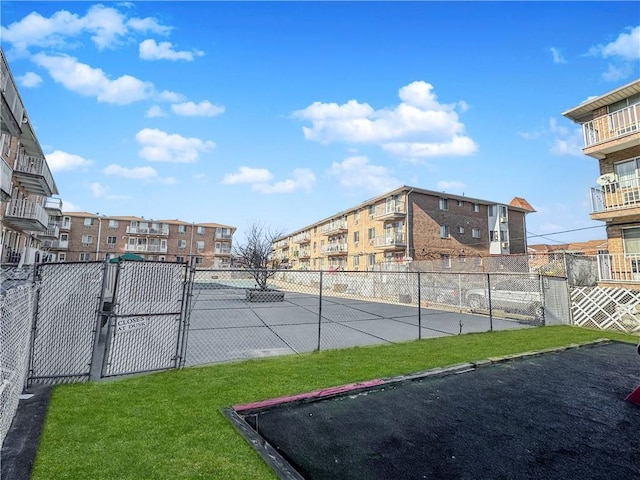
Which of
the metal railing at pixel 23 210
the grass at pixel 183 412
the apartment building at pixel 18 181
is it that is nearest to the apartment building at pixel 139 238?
the apartment building at pixel 18 181

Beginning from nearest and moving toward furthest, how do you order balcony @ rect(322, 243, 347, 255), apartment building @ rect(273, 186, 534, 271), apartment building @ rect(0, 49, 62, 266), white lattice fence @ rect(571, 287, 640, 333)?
white lattice fence @ rect(571, 287, 640, 333) → apartment building @ rect(0, 49, 62, 266) → apartment building @ rect(273, 186, 534, 271) → balcony @ rect(322, 243, 347, 255)

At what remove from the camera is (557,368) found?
20.0 feet

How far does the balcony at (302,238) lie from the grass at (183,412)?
149 feet

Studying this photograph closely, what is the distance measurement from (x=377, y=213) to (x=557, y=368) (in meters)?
27.7

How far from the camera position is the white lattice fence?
10.3 meters

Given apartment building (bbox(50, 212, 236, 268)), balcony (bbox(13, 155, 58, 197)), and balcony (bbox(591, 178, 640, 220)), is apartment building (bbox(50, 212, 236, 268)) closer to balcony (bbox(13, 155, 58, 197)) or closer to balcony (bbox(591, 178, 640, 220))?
balcony (bbox(13, 155, 58, 197))

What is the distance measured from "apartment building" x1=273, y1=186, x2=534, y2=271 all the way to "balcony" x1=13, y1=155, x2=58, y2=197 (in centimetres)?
1981

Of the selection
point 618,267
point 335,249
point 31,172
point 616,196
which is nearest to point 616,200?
point 616,196

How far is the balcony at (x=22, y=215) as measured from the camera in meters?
21.6

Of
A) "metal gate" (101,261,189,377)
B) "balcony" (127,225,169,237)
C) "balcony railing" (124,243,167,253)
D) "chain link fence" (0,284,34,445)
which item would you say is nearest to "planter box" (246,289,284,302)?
"metal gate" (101,261,189,377)

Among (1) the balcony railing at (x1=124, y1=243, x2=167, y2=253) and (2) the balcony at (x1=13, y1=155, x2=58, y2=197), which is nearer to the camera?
(2) the balcony at (x1=13, y1=155, x2=58, y2=197)

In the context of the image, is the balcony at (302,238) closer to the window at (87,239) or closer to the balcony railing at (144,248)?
the balcony railing at (144,248)

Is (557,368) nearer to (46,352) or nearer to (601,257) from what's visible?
(46,352)

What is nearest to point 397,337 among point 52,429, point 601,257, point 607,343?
point 607,343
